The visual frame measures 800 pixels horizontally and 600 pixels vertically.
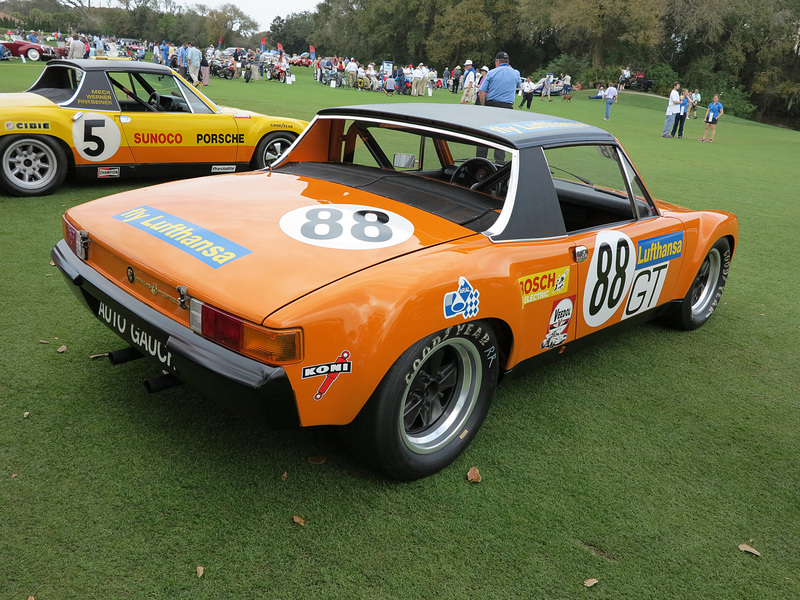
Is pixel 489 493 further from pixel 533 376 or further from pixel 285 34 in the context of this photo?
pixel 285 34

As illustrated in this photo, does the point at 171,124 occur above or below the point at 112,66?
below

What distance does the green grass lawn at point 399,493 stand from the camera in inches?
86.4

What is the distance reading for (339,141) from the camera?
3.95m

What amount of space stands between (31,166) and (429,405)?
5.82 m

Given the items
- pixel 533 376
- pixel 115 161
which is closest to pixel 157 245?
pixel 533 376

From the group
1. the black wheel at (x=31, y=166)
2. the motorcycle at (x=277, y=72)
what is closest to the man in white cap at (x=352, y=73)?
the motorcycle at (x=277, y=72)

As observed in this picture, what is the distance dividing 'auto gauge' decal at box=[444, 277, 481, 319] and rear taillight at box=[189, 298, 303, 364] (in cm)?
65

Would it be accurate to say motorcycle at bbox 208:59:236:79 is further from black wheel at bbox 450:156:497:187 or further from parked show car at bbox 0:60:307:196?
black wheel at bbox 450:156:497:187

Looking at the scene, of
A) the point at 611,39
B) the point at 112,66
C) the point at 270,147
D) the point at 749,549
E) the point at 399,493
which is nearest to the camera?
the point at 749,549

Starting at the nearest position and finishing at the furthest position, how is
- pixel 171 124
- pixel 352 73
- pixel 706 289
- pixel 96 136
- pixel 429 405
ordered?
pixel 429 405, pixel 706 289, pixel 96 136, pixel 171 124, pixel 352 73

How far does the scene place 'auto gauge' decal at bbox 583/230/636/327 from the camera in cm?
332

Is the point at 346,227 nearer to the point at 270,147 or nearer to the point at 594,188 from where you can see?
the point at 594,188

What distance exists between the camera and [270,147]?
8.11 meters

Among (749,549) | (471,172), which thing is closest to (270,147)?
Answer: (471,172)
